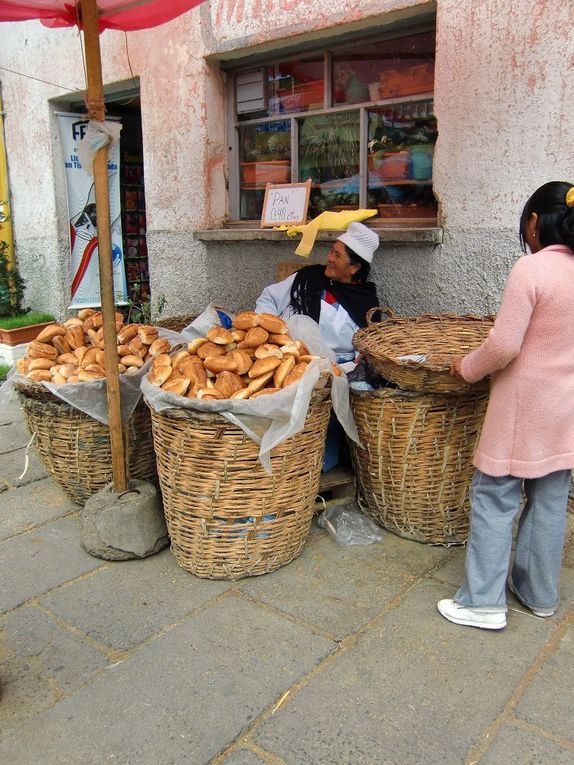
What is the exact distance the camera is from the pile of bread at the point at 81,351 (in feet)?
10.6

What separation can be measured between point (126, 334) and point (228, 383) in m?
1.13

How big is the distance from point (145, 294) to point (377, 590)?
531cm

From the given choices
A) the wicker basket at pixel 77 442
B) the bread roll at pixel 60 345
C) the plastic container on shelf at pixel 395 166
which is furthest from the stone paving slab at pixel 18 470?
the plastic container on shelf at pixel 395 166

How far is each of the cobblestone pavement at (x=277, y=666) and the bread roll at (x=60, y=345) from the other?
1095mm

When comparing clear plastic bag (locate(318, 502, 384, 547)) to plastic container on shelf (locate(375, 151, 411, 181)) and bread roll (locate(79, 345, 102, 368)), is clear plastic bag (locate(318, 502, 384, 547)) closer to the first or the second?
bread roll (locate(79, 345, 102, 368))

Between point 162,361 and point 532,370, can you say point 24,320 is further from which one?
point 532,370

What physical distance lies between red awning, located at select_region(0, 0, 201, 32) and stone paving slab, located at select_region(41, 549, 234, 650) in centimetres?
258

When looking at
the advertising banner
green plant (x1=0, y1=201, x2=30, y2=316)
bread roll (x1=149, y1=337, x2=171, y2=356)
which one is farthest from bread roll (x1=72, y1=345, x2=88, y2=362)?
green plant (x1=0, y1=201, x2=30, y2=316)

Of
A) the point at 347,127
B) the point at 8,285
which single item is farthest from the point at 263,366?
the point at 8,285

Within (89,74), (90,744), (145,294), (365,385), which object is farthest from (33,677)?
(145,294)

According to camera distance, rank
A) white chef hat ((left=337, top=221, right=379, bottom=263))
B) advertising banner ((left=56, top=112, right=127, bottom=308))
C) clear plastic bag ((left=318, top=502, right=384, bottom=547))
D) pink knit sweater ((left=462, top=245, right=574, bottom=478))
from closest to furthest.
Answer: pink knit sweater ((left=462, top=245, right=574, bottom=478)) < clear plastic bag ((left=318, top=502, right=384, bottom=547)) < white chef hat ((left=337, top=221, right=379, bottom=263)) < advertising banner ((left=56, top=112, right=127, bottom=308))

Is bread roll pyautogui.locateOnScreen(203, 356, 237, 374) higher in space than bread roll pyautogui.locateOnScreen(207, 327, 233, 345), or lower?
lower

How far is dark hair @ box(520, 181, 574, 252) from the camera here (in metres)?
2.17

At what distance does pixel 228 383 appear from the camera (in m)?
2.72
